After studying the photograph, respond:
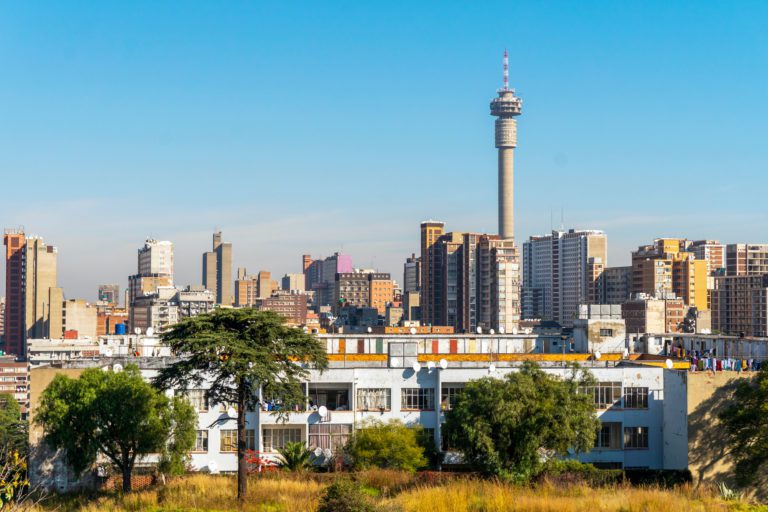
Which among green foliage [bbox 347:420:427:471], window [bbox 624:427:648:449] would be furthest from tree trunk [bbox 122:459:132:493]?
window [bbox 624:427:648:449]

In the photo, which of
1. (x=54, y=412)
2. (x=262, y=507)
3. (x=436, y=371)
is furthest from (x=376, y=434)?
(x=262, y=507)

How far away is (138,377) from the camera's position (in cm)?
4100

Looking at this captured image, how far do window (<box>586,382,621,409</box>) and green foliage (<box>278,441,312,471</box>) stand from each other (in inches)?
504

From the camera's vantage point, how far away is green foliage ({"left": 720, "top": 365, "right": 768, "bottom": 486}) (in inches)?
1578

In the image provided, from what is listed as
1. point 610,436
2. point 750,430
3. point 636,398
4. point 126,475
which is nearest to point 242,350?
point 126,475

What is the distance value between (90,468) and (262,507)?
55.8ft

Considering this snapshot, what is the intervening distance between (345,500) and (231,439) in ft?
84.6

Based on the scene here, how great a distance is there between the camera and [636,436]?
47062 millimetres

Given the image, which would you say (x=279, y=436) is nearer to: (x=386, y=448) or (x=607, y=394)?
(x=386, y=448)

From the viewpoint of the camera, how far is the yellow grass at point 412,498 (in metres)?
21.4

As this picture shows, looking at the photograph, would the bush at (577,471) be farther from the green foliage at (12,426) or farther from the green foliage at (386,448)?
the green foliage at (12,426)

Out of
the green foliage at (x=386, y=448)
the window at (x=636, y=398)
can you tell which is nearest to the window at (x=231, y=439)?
the green foliage at (x=386, y=448)

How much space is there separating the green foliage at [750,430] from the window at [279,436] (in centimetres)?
1747

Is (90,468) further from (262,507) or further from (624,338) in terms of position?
(624,338)
